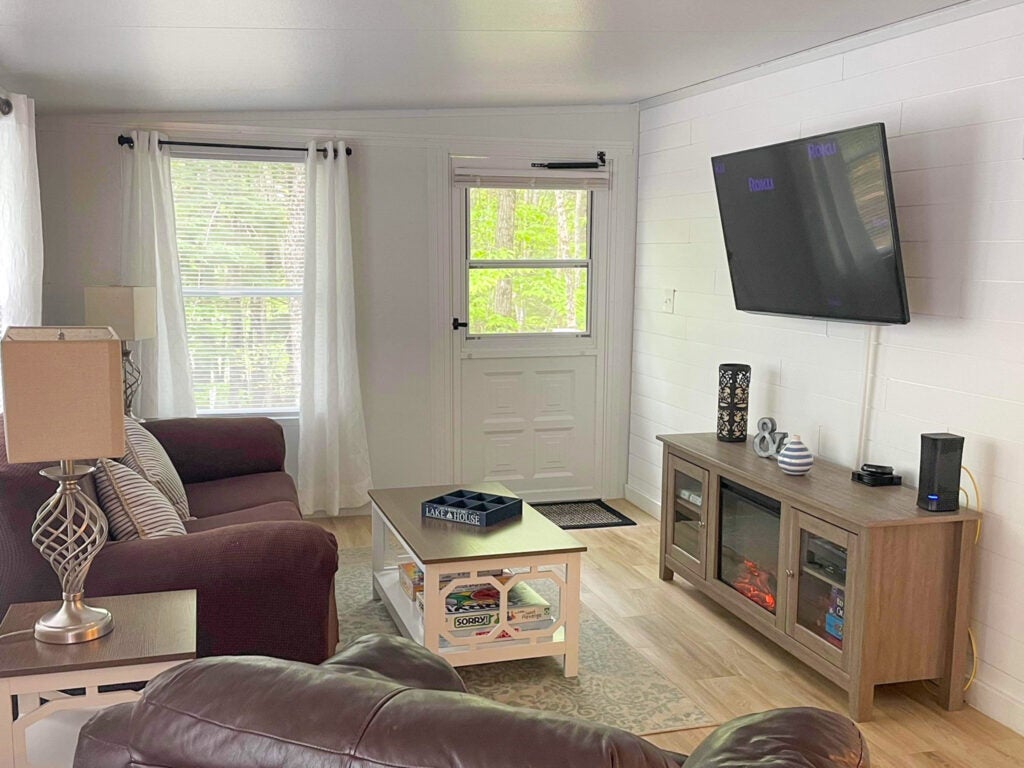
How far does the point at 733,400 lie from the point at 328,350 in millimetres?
2172

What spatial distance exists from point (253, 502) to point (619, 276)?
273 cm

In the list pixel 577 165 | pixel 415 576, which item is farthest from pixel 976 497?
pixel 577 165

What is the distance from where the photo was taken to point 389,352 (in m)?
5.48

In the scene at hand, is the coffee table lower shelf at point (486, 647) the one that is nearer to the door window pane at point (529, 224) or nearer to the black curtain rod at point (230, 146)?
the door window pane at point (529, 224)

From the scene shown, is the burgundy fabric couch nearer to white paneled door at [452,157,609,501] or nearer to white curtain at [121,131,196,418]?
white curtain at [121,131,196,418]

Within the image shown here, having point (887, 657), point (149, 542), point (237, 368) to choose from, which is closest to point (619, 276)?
point (237, 368)

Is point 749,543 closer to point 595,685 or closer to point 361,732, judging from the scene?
point 595,685

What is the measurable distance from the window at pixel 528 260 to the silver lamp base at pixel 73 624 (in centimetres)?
351

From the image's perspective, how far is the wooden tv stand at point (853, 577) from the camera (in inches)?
122

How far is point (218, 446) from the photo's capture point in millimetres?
4340

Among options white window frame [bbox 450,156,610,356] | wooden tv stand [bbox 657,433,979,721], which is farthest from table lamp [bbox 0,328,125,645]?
white window frame [bbox 450,156,610,356]

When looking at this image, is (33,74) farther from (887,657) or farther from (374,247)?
(887,657)

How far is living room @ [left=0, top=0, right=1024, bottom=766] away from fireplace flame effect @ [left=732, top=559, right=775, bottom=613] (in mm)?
106

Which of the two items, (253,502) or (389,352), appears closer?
(253,502)
